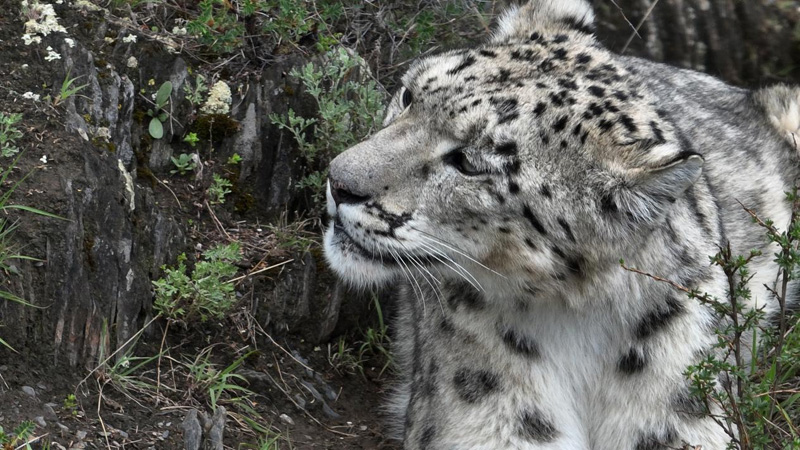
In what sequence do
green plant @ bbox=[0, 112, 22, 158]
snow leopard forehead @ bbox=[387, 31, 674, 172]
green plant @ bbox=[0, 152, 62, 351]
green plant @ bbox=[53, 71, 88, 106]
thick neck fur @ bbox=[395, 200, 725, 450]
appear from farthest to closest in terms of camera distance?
1. green plant @ bbox=[53, 71, 88, 106]
2. green plant @ bbox=[0, 112, 22, 158]
3. green plant @ bbox=[0, 152, 62, 351]
4. thick neck fur @ bbox=[395, 200, 725, 450]
5. snow leopard forehead @ bbox=[387, 31, 674, 172]

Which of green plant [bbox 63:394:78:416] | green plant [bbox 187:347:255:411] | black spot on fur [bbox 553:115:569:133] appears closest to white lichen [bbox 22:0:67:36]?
green plant [bbox 187:347:255:411]

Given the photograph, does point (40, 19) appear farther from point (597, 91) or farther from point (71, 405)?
point (597, 91)

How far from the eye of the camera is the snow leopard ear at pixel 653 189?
12.6 ft

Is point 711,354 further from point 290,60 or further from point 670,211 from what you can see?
point 290,60

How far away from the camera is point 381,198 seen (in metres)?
4.16

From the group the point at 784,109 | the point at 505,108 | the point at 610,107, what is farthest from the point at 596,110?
the point at 784,109

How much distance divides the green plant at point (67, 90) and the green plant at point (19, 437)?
5.82 feet

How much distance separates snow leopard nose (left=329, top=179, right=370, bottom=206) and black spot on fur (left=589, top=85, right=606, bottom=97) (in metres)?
1.02

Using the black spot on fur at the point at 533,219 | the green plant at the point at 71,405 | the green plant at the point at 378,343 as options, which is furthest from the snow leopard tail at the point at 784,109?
the green plant at the point at 71,405

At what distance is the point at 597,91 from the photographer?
13.9 ft

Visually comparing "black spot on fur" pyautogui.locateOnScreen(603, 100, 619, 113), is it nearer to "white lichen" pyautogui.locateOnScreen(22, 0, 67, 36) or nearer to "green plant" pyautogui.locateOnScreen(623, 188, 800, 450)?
"green plant" pyautogui.locateOnScreen(623, 188, 800, 450)

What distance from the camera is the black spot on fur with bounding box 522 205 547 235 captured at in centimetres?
409

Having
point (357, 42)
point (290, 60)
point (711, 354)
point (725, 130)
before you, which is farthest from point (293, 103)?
point (711, 354)

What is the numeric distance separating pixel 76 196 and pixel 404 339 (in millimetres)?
2038
